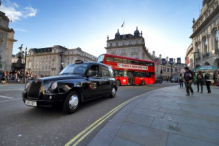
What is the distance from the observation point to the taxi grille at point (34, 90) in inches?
127

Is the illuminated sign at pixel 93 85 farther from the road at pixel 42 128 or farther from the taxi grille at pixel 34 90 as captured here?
the taxi grille at pixel 34 90

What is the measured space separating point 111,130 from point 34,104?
2325 millimetres

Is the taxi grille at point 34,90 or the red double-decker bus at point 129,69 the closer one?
the taxi grille at point 34,90

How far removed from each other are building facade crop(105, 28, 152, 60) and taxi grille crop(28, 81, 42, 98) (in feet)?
165

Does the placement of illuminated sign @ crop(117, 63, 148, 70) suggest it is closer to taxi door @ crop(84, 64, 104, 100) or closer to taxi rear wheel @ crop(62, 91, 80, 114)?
taxi door @ crop(84, 64, 104, 100)

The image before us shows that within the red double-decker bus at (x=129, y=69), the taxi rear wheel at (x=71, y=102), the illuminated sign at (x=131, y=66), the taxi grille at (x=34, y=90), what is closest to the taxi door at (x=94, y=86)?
the taxi rear wheel at (x=71, y=102)

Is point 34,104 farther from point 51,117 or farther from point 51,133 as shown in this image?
point 51,133

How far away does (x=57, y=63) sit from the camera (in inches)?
2837

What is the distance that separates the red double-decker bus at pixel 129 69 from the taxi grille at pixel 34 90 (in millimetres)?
10097

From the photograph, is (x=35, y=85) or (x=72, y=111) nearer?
(x=35, y=85)

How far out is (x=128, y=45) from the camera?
52281mm

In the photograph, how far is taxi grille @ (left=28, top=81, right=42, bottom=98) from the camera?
127 inches

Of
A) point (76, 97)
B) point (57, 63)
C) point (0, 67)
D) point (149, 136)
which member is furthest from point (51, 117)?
point (57, 63)

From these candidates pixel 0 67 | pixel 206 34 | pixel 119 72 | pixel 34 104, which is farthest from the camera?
pixel 0 67
